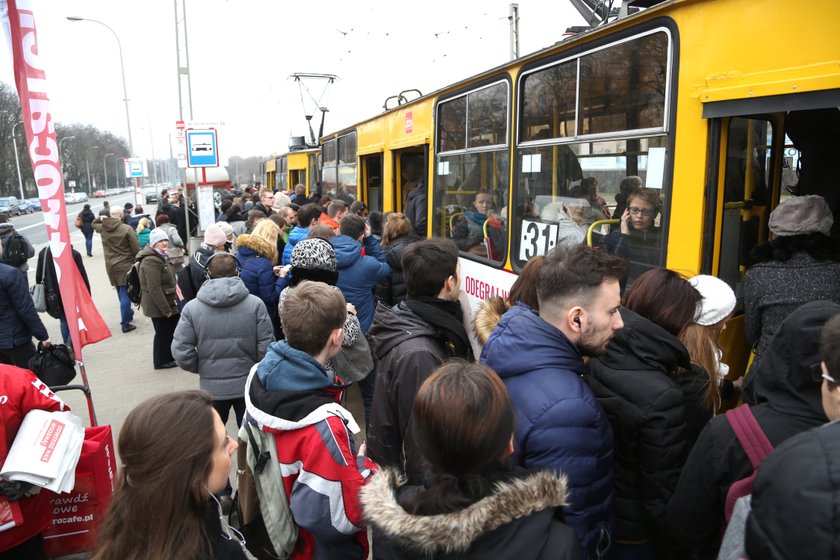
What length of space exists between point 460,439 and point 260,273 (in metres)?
3.92

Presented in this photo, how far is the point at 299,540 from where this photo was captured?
2189 millimetres

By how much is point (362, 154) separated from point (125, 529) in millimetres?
7636

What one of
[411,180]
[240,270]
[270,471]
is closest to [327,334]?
[270,471]

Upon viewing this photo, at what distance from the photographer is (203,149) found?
27.9 feet

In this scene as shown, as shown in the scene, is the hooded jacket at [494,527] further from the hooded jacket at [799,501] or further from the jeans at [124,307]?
the jeans at [124,307]

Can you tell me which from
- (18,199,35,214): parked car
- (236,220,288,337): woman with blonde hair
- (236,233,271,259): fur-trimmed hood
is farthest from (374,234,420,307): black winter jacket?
(18,199,35,214): parked car

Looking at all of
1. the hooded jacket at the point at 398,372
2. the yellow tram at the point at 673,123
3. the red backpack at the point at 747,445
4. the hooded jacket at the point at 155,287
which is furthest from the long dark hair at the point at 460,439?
the hooded jacket at the point at 155,287

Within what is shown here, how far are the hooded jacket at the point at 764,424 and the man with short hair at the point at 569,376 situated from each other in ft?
0.75

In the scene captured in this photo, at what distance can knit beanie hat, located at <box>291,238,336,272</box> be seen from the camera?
379cm

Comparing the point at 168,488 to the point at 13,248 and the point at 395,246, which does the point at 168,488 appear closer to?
the point at 395,246

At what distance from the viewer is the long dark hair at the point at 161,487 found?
4.70ft

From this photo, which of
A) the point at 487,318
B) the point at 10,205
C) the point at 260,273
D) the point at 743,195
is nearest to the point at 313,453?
the point at 487,318

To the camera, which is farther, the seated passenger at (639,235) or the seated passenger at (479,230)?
the seated passenger at (479,230)

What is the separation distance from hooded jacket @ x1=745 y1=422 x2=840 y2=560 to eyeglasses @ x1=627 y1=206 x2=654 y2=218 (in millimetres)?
2087
